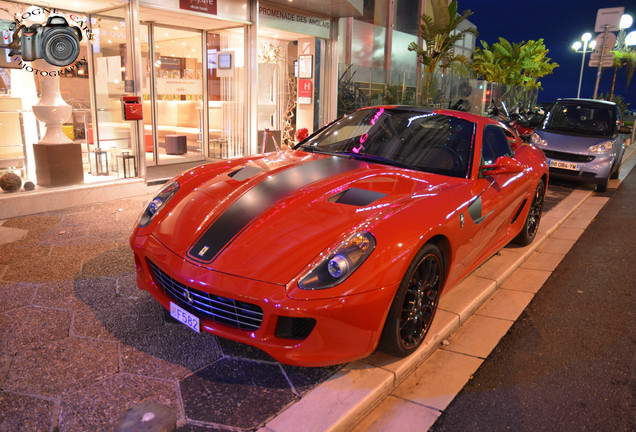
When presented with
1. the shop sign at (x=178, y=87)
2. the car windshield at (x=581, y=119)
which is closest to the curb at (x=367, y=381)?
the car windshield at (x=581, y=119)

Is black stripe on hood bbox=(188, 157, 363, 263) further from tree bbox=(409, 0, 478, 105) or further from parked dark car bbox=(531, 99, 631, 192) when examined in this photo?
tree bbox=(409, 0, 478, 105)

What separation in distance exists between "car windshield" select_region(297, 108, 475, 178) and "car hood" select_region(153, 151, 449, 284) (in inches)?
8.1

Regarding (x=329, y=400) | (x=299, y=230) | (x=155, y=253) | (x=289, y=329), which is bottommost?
(x=329, y=400)

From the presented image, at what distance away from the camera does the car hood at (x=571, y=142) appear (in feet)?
30.1

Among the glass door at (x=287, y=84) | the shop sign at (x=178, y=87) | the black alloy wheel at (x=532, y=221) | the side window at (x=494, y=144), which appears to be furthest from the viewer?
the glass door at (x=287, y=84)

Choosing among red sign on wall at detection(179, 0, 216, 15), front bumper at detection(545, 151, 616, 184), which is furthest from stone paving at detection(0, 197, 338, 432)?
front bumper at detection(545, 151, 616, 184)

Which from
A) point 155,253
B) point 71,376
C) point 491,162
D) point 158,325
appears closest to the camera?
point 71,376

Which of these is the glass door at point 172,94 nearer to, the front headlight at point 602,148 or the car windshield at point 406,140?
the car windshield at point 406,140

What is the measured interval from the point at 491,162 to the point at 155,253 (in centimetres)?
276

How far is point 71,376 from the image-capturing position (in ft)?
8.60

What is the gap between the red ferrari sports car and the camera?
247cm

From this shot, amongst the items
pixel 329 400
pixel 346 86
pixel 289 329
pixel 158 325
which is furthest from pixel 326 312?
pixel 346 86

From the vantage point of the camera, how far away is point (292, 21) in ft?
33.4

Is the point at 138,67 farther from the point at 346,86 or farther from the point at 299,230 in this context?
the point at 346,86
